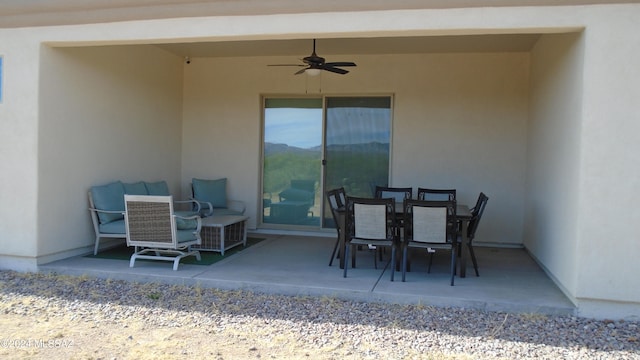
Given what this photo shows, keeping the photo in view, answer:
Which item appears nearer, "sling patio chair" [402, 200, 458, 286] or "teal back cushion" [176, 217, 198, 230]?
"sling patio chair" [402, 200, 458, 286]

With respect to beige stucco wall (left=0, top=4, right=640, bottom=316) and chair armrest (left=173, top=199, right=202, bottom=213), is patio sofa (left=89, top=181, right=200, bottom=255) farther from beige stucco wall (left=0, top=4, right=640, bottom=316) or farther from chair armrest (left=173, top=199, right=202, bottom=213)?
chair armrest (left=173, top=199, right=202, bottom=213)

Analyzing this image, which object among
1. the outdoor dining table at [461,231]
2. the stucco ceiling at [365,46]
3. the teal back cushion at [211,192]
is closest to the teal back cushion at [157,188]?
the teal back cushion at [211,192]

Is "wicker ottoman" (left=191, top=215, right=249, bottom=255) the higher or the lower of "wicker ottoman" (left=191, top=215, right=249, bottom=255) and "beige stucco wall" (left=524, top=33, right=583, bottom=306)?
the lower

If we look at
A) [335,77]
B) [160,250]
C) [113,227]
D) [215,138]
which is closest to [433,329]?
[160,250]

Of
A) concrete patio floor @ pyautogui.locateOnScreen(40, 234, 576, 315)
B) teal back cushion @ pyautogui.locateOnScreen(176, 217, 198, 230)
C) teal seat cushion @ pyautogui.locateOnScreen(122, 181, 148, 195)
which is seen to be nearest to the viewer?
concrete patio floor @ pyautogui.locateOnScreen(40, 234, 576, 315)

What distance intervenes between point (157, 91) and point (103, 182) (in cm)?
178

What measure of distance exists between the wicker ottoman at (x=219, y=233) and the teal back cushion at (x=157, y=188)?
0.92 m

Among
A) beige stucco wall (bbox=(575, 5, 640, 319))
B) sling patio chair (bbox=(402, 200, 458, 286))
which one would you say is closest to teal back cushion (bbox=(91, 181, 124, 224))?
sling patio chair (bbox=(402, 200, 458, 286))

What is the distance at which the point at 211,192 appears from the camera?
7.78 m

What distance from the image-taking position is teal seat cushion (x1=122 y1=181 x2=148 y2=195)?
6466 millimetres

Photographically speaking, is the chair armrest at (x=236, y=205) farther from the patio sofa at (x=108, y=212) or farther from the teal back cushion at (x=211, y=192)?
the patio sofa at (x=108, y=212)

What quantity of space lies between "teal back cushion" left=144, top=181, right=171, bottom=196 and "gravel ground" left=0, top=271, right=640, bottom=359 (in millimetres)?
2317

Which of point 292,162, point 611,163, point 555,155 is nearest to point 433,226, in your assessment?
point 555,155

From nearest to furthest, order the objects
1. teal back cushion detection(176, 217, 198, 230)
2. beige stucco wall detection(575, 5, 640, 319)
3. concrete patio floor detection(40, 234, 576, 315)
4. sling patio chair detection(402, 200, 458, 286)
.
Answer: beige stucco wall detection(575, 5, 640, 319) < concrete patio floor detection(40, 234, 576, 315) < sling patio chair detection(402, 200, 458, 286) < teal back cushion detection(176, 217, 198, 230)
